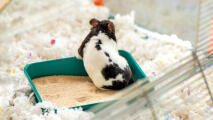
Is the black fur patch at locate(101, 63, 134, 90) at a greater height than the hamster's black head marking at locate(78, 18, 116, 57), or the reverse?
the hamster's black head marking at locate(78, 18, 116, 57)

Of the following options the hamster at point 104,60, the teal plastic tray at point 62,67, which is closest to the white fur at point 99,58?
the hamster at point 104,60

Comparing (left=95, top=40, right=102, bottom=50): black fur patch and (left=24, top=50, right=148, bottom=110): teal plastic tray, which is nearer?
(left=95, top=40, right=102, bottom=50): black fur patch

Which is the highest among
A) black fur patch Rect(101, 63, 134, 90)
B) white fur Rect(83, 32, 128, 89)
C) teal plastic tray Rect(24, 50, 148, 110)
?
teal plastic tray Rect(24, 50, 148, 110)

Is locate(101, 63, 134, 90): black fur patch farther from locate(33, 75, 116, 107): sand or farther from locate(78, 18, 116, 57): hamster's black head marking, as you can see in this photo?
locate(78, 18, 116, 57): hamster's black head marking

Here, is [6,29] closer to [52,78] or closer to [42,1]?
[42,1]

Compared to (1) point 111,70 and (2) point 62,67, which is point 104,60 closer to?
(1) point 111,70

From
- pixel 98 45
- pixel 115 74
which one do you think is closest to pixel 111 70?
pixel 115 74

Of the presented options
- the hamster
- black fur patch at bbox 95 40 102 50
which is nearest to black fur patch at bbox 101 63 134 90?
the hamster

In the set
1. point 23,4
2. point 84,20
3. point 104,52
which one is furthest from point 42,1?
point 104,52
